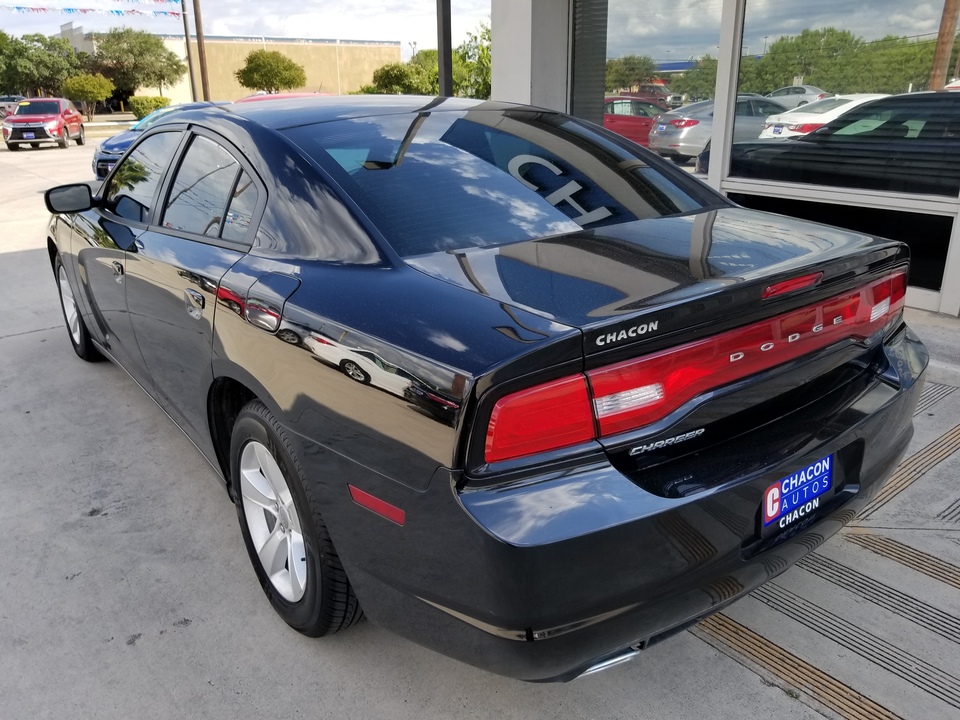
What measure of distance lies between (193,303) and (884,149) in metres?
4.79

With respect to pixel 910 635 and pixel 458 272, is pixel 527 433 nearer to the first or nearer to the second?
pixel 458 272

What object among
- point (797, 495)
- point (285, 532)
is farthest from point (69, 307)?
point (797, 495)

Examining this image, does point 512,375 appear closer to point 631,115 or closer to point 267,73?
point 631,115

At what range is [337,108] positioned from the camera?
9.65 feet

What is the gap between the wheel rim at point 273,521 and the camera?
2.41 metres

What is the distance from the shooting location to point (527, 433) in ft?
5.59

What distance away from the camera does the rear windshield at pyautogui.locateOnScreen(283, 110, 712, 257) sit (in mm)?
2352

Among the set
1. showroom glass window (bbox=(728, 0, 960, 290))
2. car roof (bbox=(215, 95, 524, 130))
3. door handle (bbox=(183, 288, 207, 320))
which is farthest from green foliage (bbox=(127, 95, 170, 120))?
door handle (bbox=(183, 288, 207, 320))

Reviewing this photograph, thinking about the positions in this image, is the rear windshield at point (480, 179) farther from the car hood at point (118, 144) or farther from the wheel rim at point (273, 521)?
the car hood at point (118, 144)

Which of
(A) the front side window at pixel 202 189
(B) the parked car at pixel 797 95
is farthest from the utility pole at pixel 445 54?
(A) the front side window at pixel 202 189

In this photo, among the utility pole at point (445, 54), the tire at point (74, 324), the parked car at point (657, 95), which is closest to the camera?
the tire at point (74, 324)

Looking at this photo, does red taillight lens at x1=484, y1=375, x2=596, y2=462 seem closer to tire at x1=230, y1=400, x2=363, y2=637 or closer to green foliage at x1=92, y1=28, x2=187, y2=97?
tire at x1=230, y1=400, x2=363, y2=637

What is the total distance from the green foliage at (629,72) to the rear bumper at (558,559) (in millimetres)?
5818

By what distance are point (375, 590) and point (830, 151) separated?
200 inches
